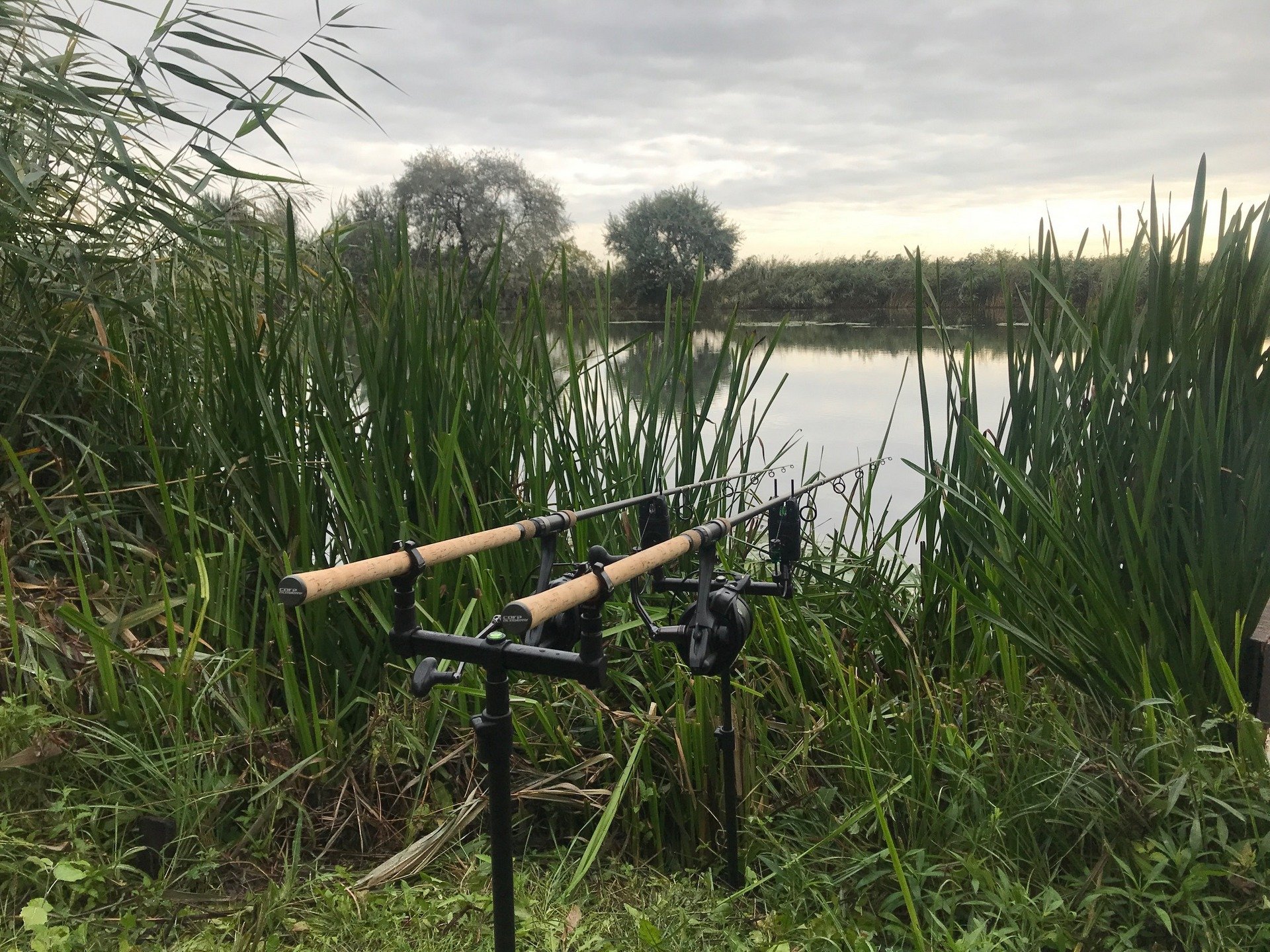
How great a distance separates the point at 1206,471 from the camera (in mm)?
1813

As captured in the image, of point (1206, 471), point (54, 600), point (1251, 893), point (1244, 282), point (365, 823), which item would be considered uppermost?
point (1244, 282)

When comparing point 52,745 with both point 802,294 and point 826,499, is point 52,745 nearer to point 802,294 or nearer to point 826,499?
point 826,499

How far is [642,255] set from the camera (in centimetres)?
1995

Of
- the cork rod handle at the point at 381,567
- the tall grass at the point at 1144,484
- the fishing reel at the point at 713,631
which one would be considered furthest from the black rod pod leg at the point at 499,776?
the tall grass at the point at 1144,484

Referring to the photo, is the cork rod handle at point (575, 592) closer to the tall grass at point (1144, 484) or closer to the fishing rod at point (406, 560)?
the fishing rod at point (406, 560)

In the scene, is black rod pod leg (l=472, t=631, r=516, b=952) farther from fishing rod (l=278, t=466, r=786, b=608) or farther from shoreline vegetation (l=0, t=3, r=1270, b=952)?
shoreline vegetation (l=0, t=3, r=1270, b=952)

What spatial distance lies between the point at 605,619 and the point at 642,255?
1838cm

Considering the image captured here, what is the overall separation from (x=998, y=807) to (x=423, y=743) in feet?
4.00

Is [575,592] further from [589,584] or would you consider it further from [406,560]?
[406,560]

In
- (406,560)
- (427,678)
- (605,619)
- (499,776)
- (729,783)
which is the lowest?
(729,783)

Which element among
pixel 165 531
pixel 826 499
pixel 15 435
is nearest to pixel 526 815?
pixel 165 531

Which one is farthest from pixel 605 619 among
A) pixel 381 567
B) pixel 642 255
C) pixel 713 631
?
pixel 642 255

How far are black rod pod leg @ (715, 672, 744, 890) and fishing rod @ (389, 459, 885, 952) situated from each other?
0.13 m

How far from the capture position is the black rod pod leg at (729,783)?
1.72 metres
